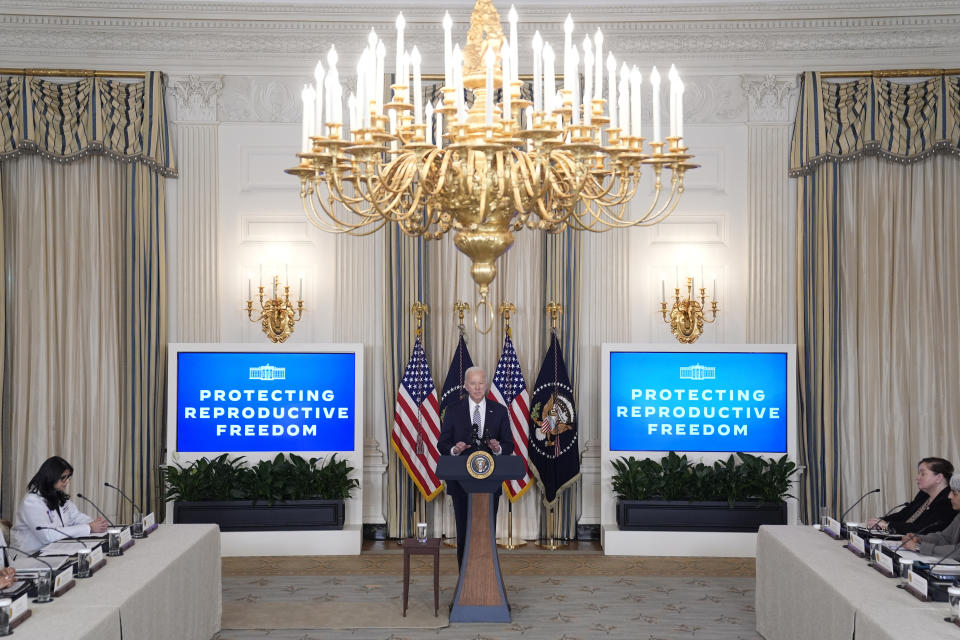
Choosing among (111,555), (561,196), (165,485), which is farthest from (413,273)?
(561,196)

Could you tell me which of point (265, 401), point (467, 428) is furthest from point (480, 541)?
point (265, 401)

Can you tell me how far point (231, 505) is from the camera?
8781mm

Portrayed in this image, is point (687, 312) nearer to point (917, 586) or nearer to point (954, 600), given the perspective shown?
point (917, 586)

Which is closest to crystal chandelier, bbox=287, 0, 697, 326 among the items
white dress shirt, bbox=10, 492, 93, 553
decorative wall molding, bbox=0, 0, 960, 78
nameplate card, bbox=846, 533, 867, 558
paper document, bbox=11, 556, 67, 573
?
paper document, bbox=11, 556, 67, 573

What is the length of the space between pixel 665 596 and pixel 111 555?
3970 millimetres

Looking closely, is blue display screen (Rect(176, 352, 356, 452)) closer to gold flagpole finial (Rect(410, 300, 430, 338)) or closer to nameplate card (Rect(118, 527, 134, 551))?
gold flagpole finial (Rect(410, 300, 430, 338))

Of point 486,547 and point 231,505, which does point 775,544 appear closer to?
point 486,547

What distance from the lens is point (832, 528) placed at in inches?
253

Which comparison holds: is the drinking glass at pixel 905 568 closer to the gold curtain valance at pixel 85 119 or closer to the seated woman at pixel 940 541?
the seated woman at pixel 940 541

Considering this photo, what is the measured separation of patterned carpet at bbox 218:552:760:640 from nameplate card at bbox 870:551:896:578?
129 centimetres

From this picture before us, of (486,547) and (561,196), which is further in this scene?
(486,547)

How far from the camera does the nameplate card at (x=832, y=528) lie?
6344mm

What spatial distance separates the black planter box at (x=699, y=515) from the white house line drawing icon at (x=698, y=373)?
1142 millimetres

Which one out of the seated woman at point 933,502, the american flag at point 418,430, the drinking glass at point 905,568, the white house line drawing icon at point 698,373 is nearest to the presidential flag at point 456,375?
the american flag at point 418,430
